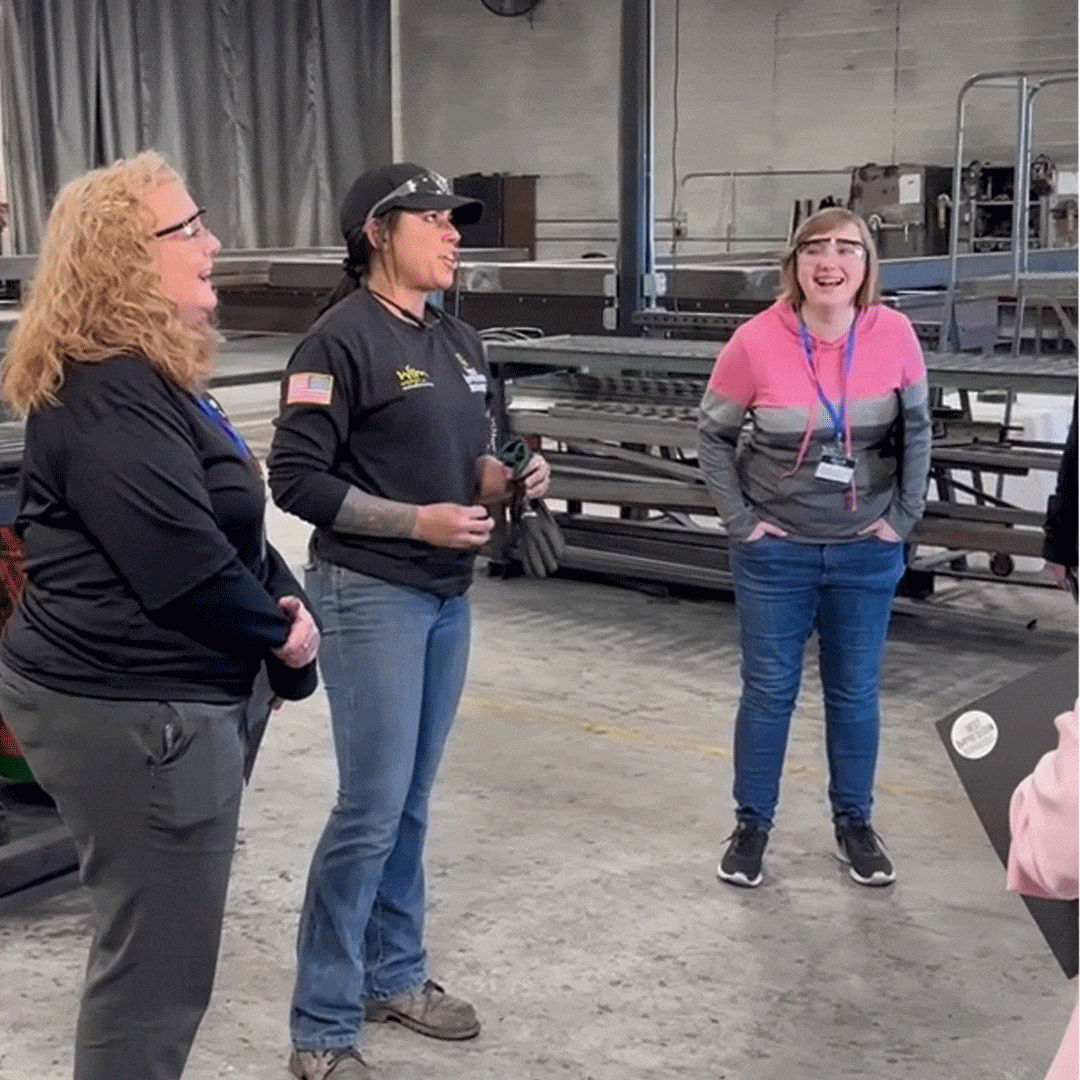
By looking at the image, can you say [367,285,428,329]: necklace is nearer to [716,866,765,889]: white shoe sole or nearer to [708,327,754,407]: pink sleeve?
[708,327,754,407]: pink sleeve

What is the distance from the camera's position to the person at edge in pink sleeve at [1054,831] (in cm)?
116

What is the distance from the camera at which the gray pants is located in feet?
6.56

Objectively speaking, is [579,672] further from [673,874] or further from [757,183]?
[757,183]

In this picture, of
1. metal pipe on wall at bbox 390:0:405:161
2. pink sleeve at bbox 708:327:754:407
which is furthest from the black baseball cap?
metal pipe on wall at bbox 390:0:405:161

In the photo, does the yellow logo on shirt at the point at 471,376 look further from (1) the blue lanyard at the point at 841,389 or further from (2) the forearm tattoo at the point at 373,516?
(1) the blue lanyard at the point at 841,389

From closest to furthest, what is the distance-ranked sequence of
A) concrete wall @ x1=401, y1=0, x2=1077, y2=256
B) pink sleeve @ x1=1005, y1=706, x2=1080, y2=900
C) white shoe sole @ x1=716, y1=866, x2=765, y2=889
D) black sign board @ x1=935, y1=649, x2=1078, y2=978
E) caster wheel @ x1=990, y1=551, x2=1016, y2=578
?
1. pink sleeve @ x1=1005, y1=706, x2=1080, y2=900
2. black sign board @ x1=935, y1=649, x2=1078, y2=978
3. white shoe sole @ x1=716, y1=866, x2=765, y2=889
4. caster wheel @ x1=990, y1=551, x2=1016, y2=578
5. concrete wall @ x1=401, y1=0, x2=1077, y2=256

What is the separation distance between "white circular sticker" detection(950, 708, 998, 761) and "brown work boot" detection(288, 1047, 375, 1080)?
1.60m

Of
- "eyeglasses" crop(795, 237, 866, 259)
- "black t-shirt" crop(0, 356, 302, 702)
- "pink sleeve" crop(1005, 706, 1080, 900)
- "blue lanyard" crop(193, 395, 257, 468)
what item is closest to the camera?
"pink sleeve" crop(1005, 706, 1080, 900)

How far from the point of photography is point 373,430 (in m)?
2.56

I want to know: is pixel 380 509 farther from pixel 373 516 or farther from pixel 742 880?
pixel 742 880

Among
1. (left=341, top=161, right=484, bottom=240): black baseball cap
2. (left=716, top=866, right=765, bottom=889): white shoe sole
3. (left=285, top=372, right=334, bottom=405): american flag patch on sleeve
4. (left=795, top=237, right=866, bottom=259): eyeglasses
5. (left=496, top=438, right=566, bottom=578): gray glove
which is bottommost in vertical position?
(left=716, top=866, right=765, bottom=889): white shoe sole

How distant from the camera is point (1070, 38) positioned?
12977 millimetres

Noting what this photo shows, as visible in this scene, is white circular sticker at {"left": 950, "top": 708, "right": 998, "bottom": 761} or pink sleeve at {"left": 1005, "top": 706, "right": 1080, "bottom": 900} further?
white circular sticker at {"left": 950, "top": 708, "right": 998, "bottom": 761}

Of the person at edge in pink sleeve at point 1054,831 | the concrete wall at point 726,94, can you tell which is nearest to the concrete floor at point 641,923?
the person at edge in pink sleeve at point 1054,831
